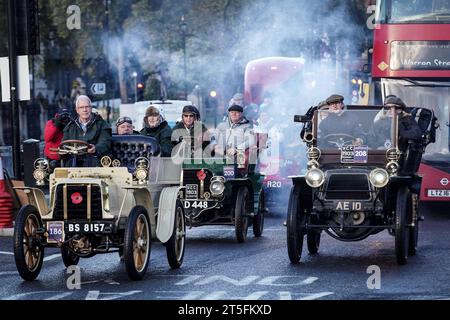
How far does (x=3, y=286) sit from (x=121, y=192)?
1430 mm

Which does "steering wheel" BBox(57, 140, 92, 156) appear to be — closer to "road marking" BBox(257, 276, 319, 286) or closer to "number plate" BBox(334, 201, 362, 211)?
"road marking" BBox(257, 276, 319, 286)

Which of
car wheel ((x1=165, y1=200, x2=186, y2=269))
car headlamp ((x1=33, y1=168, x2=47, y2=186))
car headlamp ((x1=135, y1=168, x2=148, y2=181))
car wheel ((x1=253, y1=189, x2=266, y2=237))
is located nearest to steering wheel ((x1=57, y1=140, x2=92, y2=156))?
car headlamp ((x1=33, y1=168, x2=47, y2=186))

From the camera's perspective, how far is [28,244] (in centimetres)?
1181

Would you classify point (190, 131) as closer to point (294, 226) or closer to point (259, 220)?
point (259, 220)

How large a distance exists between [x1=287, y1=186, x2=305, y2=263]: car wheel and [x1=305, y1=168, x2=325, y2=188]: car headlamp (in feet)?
0.56

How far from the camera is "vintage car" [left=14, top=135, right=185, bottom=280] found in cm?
1177

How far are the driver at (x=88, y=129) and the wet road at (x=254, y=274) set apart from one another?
1287 mm

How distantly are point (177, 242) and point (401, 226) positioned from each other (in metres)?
2.26

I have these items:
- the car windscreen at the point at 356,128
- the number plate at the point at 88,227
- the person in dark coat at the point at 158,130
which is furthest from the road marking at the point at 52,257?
the car windscreen at the point at 356,128

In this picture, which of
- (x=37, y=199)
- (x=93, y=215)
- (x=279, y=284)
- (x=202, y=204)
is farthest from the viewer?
(x=202, y=204)

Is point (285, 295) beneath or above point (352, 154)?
beneath

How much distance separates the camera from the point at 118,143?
44.0 feet

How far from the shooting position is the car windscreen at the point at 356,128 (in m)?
13.9

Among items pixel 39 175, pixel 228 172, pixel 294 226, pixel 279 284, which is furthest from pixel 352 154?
→ pixel 39 175
